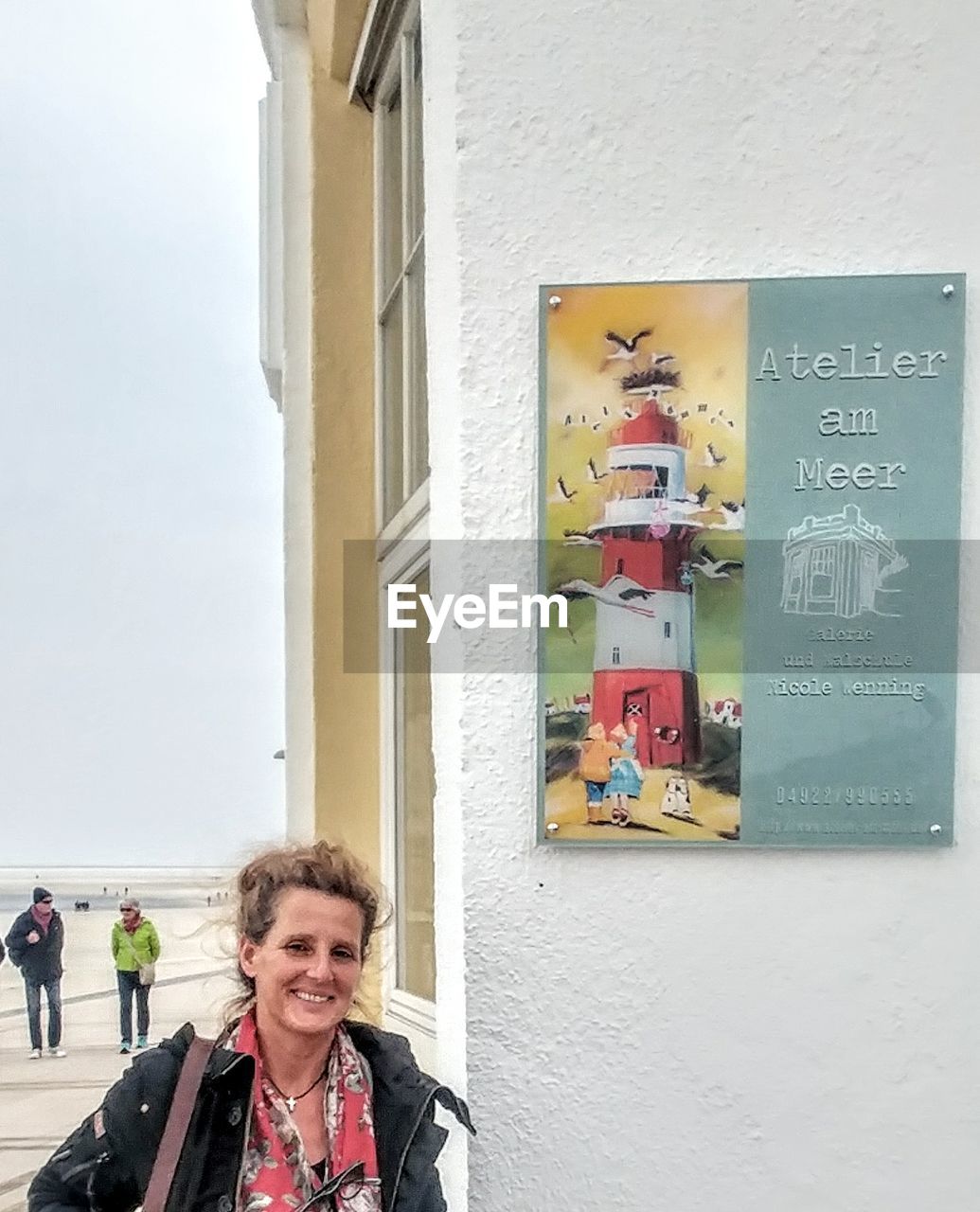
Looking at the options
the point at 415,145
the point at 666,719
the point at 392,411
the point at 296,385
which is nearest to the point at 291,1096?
the point at 666,719

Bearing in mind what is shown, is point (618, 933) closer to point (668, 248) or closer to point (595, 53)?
point (668, 248)

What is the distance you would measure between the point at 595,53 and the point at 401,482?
172 centimetres

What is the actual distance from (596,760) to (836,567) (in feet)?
1.88

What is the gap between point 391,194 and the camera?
3844 mm

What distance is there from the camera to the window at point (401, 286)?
3416 millimetres

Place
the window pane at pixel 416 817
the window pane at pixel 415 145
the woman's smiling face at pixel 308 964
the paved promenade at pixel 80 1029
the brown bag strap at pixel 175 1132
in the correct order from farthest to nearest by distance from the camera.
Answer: the window pane at pixel 415 145 → the window pane at pixel 416 817 → the paved promenade at pixel 80 1029 → the woman's smiling face at pixel 308 964 → the brown bag strap at pixel 175 1132

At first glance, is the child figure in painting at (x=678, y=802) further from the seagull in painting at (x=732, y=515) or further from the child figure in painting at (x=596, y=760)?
the seagull in painting at (x=732, y=515)

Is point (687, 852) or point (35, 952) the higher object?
point (687, 852)

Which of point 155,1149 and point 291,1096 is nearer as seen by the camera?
point 155,1149

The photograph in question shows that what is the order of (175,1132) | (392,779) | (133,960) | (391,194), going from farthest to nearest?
(133,960) < (391,194) < (392,779) < (175,1132)

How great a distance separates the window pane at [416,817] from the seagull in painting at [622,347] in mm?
1093

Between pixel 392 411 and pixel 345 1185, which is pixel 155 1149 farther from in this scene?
pixel 392 411

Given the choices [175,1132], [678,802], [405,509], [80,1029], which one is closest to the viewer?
[175,1132]

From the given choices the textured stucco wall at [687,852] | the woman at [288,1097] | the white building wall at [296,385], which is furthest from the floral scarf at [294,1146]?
the white building wall at [296,385]
